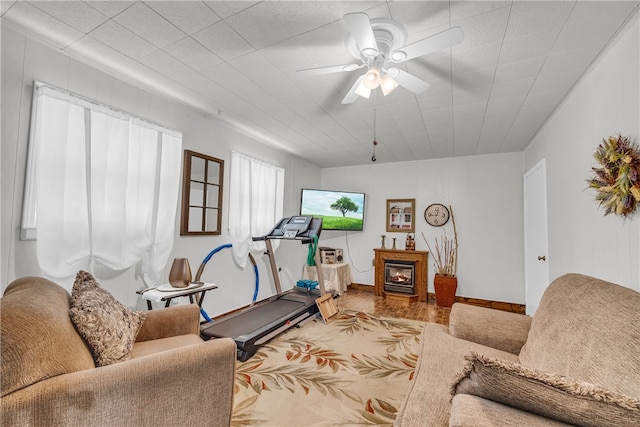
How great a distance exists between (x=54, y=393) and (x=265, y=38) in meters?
2.11

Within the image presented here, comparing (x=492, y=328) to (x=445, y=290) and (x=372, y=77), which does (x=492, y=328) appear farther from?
(x=445, y=290)

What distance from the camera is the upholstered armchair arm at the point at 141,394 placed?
898 millimetres

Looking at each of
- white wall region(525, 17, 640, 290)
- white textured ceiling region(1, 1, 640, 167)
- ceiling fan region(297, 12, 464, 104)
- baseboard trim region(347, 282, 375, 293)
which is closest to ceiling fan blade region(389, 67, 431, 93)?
ceiling fan region(297, 12, 464, 104)

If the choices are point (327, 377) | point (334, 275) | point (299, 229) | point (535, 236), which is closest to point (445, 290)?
point (535, 236)

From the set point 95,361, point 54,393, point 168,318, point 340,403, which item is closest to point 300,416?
point 340,403

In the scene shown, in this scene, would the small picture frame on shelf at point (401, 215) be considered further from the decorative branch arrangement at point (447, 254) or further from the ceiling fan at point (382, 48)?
the ceiling fan at point (382, 48)

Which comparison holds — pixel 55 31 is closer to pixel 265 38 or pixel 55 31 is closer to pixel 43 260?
pixel 265 38

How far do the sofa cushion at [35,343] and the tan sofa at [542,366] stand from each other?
4.07 ft

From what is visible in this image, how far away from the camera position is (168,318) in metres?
1.94

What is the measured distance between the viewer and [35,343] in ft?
3.02

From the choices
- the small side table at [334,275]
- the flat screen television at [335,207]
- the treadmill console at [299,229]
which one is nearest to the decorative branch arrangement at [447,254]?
the flat screen television at [335,207]

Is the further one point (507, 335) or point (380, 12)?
point (507, 335)

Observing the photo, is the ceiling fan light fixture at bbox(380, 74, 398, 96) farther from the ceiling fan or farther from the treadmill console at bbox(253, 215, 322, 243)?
the treadmill console at bbox(253, 215, 322, 243)

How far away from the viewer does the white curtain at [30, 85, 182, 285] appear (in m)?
2.04
